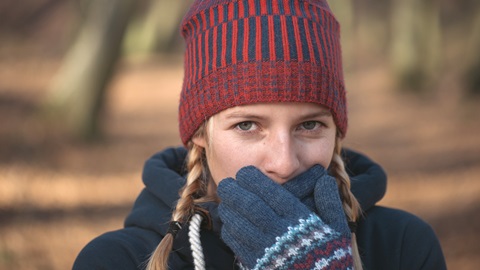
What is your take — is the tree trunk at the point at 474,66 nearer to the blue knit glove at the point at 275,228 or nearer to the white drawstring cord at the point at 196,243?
the blue knit glove at the point at 275,228

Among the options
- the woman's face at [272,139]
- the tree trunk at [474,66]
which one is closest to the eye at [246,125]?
the woman's face at [272,139]

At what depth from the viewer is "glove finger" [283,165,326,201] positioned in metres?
2.39

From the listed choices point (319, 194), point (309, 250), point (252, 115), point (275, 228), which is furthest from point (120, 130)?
point (309, 250)

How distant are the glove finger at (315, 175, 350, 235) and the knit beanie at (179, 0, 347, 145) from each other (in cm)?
34

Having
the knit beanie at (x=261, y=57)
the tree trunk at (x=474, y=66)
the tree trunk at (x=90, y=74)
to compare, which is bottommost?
the tree trunk at (x=474, y=66)

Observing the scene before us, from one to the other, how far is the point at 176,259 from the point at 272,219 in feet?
1.66

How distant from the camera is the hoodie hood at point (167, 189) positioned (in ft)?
8.68

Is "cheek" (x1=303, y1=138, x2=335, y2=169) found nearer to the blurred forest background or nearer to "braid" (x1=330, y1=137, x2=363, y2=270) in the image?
"braid" (x1=330, y1=137, x2=363, y2=270)

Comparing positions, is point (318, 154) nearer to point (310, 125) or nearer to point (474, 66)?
point (310, 125)

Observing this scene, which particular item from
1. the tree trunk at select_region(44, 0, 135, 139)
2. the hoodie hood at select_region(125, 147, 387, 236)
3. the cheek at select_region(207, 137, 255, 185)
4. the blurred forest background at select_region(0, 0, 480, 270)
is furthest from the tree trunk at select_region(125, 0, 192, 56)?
the cheek at select_region(207, 137, 255, 185)

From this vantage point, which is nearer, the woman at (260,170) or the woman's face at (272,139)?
the woman at (260,170)

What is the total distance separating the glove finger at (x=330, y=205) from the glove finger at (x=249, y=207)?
21 cm

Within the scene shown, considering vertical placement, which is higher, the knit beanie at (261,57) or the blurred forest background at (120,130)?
the knit beanie at (261,57)

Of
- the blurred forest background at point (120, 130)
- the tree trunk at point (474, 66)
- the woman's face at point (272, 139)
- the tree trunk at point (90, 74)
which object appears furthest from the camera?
the tree trunk at point (474, 66)
